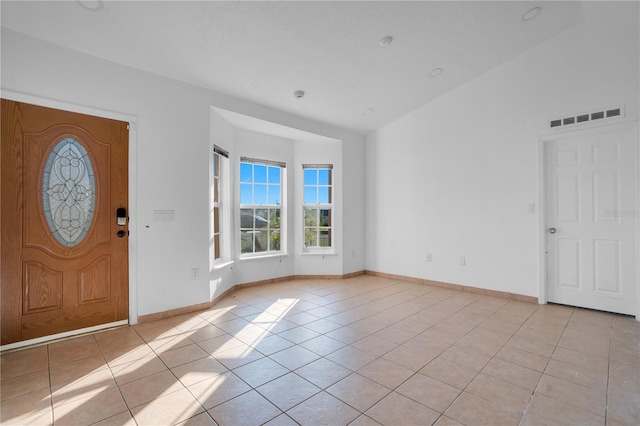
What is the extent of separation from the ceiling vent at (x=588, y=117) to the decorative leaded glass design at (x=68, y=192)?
17.8 ft

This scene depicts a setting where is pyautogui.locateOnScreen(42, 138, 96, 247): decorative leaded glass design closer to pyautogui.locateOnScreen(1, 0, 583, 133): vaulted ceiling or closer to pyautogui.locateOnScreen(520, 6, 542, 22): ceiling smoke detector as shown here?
pyautogui.locateOnScreen(1, 0, 583, 133): vaulted ceiling

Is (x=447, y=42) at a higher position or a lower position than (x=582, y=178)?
higher

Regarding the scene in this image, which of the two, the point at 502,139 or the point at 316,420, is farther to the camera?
the point at 502,139

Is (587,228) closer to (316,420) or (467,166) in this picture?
(467,166)

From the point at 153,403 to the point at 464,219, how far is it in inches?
174

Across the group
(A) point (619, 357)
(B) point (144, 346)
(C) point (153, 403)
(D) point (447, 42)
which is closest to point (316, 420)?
(C) point (153, 403)

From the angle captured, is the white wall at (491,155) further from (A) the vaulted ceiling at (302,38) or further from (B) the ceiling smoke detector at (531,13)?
(B) the ceiling smoke detector at (531,13)

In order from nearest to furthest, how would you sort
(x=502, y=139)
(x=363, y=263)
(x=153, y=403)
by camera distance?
(x=153, y=403), (x=502, y=139), (x=363, y=263)

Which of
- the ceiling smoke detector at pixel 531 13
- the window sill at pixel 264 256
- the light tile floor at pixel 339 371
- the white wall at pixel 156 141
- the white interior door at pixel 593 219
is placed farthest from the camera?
the window sill at pixel 264 256

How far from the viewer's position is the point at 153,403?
6.29 feet

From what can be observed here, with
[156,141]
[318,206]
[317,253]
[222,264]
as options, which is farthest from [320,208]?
[156,141]

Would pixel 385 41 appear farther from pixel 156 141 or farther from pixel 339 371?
pixel 339 371

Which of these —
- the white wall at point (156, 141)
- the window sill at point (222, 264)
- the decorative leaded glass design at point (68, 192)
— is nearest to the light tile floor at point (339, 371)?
the white wall at point (156, 141)

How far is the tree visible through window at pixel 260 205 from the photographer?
500cm
